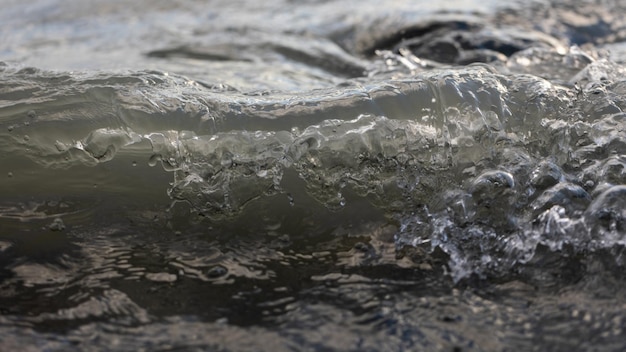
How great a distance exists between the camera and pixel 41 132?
2.06m

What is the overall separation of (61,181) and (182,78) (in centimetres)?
60

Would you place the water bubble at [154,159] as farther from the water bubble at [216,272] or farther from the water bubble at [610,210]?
the water bubble at [610,210]

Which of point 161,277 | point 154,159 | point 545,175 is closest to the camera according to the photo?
point 161,277

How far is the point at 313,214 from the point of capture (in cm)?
188

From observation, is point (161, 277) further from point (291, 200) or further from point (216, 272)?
point (291, 200)

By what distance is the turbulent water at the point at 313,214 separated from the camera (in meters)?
1.41

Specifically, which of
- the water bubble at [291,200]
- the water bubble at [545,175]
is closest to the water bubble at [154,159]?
the water bubble at [291,200]

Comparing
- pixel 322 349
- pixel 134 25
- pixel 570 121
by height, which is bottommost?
pixel 322 349

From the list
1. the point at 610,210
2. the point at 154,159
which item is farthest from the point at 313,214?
the point at 610,210

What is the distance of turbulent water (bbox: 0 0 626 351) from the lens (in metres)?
1.41

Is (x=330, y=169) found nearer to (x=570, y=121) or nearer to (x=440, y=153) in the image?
(x=440, y=153)

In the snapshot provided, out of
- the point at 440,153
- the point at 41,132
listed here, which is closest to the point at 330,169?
the point at 440,153

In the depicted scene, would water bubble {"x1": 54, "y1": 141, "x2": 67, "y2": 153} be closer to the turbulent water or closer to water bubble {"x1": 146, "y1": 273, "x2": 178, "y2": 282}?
the turbulent water

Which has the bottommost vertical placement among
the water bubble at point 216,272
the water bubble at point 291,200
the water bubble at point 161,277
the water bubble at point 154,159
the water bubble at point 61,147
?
the water bubble at point 161,277
